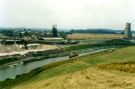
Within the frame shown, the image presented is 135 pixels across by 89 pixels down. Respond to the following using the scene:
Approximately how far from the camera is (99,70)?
22.8 m

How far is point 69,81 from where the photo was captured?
19.9 metres

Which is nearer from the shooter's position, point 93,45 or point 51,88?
point 51,88

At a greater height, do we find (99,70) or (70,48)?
(99,70)

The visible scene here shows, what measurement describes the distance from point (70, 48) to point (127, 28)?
87.4 metres

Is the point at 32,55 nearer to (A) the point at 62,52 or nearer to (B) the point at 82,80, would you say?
(A) the point at 62,52

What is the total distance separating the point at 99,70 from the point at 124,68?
5.75 feet

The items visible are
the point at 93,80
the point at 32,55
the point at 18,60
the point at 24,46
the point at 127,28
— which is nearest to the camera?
the point at 93,80

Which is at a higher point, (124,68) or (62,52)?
(124,68)

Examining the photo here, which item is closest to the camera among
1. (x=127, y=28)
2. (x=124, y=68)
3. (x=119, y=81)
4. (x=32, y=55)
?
(x=119, y=81)

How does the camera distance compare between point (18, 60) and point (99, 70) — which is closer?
point (99, 70)

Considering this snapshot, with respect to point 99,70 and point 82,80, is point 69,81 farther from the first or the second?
point 99,70

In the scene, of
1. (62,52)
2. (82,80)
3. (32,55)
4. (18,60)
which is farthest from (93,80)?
(62,52)

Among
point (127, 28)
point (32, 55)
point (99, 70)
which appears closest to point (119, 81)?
point (99, 70)

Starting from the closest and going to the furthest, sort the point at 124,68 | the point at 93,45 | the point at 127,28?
the point at 124,68 → the point at 93,45 → the point at 127,28
